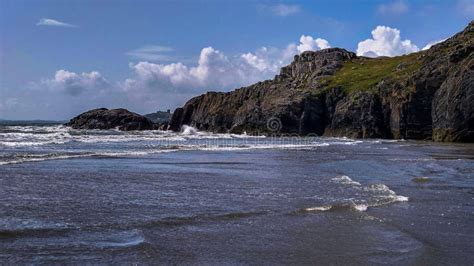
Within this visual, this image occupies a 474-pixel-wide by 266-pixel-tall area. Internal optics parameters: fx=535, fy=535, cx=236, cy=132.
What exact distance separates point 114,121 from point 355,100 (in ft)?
236

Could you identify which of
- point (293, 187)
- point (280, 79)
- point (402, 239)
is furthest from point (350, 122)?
point (402, 239)

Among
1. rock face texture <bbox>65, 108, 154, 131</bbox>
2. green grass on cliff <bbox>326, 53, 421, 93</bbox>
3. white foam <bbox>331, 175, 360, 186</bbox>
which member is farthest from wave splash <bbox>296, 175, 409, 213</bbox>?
rock face texture <bbox>65, 108, 154, 131</bbox>

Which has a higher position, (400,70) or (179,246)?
(400,70)

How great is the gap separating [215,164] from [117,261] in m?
23.1

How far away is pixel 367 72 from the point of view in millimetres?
124562

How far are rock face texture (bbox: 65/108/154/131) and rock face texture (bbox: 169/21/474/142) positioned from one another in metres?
8.43

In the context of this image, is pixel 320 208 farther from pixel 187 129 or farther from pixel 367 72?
pixel 187 129

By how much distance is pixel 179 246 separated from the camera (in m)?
11.3

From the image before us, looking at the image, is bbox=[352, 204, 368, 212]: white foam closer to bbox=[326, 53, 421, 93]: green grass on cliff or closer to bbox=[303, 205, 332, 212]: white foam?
bbox=[303, 205, 332, 212]: white foam

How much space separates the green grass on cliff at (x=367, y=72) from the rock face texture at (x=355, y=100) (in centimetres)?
24

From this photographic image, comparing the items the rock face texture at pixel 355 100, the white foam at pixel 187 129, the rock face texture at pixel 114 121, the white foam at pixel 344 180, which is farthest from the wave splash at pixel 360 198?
the rock face texture at pixel 114 121

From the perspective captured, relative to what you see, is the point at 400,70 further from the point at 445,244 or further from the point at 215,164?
the point at 445,244

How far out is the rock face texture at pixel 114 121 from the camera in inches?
5503

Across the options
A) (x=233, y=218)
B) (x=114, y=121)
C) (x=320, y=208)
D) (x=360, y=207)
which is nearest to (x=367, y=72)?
(x=114, y=121)
